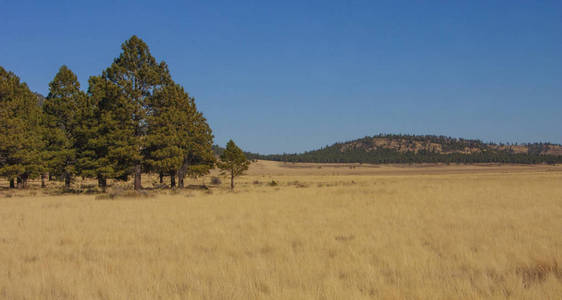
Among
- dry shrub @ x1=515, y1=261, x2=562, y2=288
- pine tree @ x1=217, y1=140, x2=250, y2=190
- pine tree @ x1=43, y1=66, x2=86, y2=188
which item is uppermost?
pine tree @ x1=43, y1=66, x2=86, y2=188

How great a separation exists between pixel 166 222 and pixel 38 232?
13.2 feet

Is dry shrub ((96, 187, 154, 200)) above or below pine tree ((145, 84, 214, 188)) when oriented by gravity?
below

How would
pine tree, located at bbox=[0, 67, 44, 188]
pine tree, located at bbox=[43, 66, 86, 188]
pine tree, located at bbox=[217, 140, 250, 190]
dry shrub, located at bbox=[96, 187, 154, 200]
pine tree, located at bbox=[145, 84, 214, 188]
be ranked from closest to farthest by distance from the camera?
dry shrub, located at bbox=[96, 187, 154, 200] < pine tree, located at bbox=[0, 67, 44, 188] < pine tree, located at bbox=[145, 84, 214, 188] < pine tree, located at bbox=[43, 66, 86, 188] < pine tree, located at bbox=[217, 140, 250, 190]

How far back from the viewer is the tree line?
3123 cm

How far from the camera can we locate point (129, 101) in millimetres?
31578

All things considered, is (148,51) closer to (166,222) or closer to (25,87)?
(25,87)

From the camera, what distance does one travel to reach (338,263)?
24.8 feet

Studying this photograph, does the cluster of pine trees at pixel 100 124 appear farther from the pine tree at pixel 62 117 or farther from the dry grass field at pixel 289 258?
the dry grass field at pixel 289 258

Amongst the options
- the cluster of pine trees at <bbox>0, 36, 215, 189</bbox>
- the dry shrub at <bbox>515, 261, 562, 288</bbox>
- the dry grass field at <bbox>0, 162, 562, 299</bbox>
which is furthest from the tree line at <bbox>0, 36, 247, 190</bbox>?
the dry shrub at <bbox>515, 261, 562, 288</bbox>

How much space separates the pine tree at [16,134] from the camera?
100.0ft

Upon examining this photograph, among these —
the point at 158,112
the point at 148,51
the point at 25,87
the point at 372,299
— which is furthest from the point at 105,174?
the point at 372,299

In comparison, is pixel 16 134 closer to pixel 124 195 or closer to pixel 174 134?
pixel 124 195

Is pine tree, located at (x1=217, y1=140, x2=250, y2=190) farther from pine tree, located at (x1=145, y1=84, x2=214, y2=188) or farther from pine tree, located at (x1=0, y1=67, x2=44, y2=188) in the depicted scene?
pine tree, located at (x1=0, y1=67, x2=44, y2=188)

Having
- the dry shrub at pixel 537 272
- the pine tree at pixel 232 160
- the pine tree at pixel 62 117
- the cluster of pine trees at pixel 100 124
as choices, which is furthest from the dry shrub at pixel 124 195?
the dry shrub at pixel 537 272
